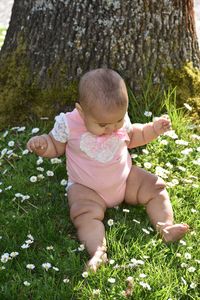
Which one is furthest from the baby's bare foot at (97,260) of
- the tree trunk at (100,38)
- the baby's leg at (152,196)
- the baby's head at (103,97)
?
the tree trunk at (100,38)

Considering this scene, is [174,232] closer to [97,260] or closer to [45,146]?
[97,260]

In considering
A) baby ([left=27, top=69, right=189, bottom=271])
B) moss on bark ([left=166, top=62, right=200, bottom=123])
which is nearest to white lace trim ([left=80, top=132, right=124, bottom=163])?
baby ([left=27, top=69, right=189, bottom=271])

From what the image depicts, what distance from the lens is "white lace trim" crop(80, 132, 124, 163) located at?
3711 mm

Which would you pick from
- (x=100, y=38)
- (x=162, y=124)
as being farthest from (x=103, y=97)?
(x=100, y=38)

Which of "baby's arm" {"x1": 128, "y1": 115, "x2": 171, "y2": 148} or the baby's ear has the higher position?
the baby's ear

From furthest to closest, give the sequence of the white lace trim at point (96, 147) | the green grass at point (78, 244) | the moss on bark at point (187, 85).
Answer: the moss on bark at point (187, 85)
the white lace trim at point (96, 147)
the green grass at point (78, 244)

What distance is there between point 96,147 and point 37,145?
328mm

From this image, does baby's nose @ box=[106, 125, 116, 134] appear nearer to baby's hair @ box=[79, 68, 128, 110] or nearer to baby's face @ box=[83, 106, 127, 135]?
baby's face @ box=[83, 106, 127, 135]

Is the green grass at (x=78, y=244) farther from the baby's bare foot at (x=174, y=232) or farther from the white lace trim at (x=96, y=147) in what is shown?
the white lace trim at (x=96, y=147)

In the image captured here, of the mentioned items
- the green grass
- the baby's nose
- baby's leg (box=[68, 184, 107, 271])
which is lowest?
the green grass

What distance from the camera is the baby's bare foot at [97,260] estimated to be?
129 inches

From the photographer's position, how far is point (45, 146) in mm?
3689

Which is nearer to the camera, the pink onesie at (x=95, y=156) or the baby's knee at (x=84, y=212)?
the baby's knee at (x=84, y=212)

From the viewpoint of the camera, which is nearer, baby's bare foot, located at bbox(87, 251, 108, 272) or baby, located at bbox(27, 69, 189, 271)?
baby's bare foot, located at bbox(87, 251, 108, 272)
